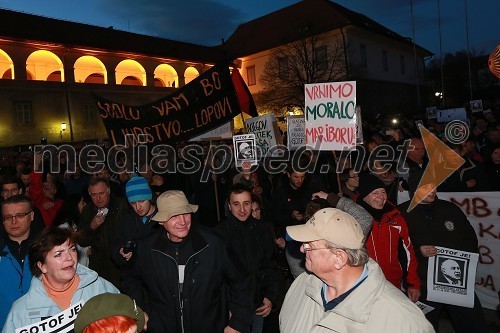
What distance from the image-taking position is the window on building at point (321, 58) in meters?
34.7

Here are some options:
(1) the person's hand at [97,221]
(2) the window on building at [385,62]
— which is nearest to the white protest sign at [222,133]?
(1) the person's hand at [97,221]

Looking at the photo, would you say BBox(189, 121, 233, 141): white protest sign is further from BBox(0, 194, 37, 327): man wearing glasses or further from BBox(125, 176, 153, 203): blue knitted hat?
BBox(0, 194, 37, 327): man wearing glasses

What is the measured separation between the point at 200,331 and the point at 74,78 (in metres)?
34.5

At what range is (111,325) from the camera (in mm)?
2041

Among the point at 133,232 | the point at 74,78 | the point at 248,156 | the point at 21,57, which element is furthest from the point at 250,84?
the point at 133,232

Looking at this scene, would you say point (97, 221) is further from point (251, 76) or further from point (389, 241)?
point (251, 76)

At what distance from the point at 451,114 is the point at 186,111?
47.6ft

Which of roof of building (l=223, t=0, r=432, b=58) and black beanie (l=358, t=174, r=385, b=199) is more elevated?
roof of building (l=223, t=0, r=432, b=58)

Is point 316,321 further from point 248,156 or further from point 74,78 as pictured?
point 74,78

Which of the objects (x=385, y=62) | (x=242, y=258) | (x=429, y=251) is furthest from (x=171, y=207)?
(x=385, y=62)

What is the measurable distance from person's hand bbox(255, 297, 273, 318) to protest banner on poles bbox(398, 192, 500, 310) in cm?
304

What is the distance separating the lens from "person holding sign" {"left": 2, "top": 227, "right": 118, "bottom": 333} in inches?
108

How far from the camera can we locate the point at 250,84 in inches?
1837

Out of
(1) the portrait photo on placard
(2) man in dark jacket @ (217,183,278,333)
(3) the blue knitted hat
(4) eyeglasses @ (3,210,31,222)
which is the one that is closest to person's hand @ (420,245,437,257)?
(1) the portrait photo on placard
